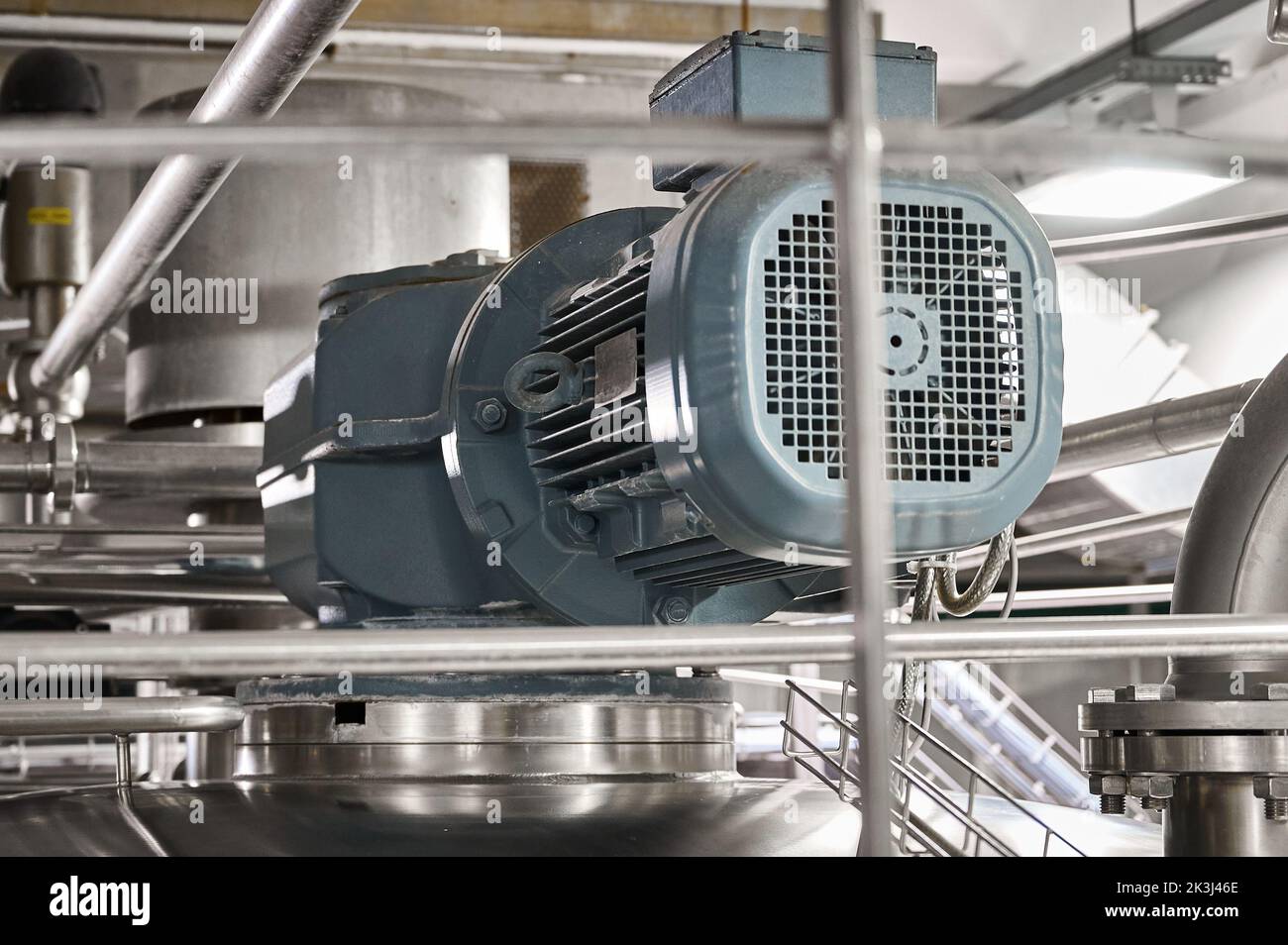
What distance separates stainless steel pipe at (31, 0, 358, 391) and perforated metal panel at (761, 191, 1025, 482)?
472 mm

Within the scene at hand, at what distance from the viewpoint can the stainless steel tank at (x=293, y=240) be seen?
2979 millimetres

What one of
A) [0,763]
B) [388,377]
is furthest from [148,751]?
[388,377]

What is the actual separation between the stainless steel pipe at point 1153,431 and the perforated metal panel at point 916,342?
1.10 meters

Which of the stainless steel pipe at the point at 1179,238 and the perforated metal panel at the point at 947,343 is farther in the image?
the stainless steel pipe at the point at 1179,238

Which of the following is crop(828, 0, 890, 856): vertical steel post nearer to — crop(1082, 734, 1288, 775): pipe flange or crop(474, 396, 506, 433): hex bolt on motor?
crop(1082, 734, 1288, 775): pipe flange

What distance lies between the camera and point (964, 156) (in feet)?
3.05

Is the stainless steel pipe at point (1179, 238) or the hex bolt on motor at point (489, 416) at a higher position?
the stainless steel pipe at point (1179, 238)

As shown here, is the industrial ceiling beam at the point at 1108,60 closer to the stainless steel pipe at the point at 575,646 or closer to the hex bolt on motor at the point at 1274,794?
the hex bolt on motor at the point at 1274,794

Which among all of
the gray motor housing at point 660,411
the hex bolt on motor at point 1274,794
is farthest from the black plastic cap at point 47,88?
the hex bolt on motor at point 1274,794

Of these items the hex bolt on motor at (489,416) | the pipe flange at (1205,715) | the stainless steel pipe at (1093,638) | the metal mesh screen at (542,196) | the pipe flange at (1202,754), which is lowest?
the pipe flange at (1202,754)

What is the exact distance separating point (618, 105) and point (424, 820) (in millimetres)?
4066

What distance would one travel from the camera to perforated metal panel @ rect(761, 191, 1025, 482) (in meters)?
1.23
